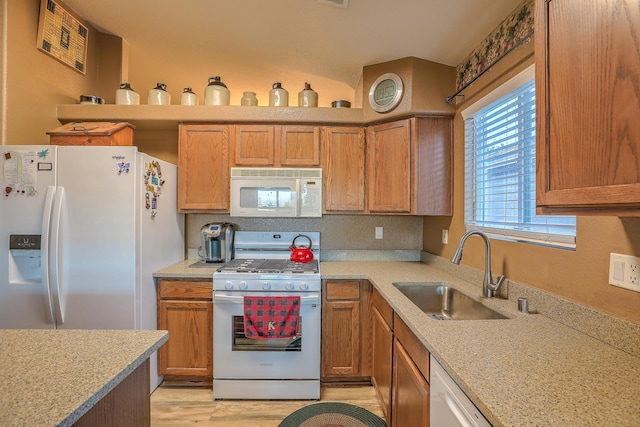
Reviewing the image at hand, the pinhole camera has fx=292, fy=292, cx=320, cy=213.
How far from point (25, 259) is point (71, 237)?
0.32 metres

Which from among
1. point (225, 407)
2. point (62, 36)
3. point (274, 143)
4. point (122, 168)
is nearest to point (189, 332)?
point (225, 407)

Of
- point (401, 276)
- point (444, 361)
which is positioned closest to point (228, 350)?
point (401, 276)

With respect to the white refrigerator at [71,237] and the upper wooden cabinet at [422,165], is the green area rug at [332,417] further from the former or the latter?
Answer: the upper wooden cabinet at [422,165]

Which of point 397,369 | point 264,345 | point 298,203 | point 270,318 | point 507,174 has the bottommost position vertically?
point 264,345

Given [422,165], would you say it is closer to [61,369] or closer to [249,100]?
[249,100]

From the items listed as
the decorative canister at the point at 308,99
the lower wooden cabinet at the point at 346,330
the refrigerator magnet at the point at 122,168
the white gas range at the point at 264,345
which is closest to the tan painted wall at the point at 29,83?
the refrigerator magnet at the point at 122,168

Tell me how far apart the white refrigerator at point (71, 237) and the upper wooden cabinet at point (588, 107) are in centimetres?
214

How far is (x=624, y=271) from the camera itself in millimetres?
983

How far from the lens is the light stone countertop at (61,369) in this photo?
0.60 metres

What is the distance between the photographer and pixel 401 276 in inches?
82.0

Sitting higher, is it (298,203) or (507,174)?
(507,174)

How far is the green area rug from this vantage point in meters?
1.82

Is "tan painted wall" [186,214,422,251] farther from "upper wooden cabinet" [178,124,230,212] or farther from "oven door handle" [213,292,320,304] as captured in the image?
"oven door handle" [213,292,320,304]

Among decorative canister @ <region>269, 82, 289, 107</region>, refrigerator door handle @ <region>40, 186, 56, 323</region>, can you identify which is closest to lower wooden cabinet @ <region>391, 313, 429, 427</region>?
decorative canister @ <region>269, 82, 289, 107</region>
